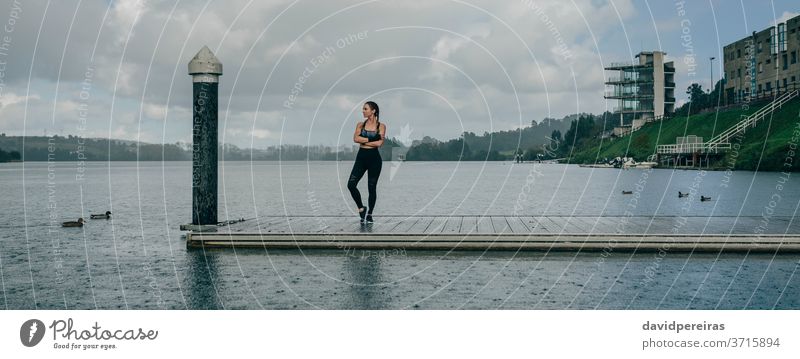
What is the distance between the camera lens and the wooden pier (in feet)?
54.2

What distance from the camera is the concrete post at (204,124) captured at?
18.1 meters

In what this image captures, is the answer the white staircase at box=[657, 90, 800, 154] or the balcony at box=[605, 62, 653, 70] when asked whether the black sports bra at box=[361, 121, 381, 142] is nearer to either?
the white staircase at box=[657, 90, 800, 154]

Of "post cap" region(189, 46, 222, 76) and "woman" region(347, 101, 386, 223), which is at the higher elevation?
"post cap" region(189, 46, 222, 76)

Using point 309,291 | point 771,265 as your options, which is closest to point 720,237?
point 771,265

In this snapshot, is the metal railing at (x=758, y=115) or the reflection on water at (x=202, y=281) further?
the metal railing at (x=758, y=115)

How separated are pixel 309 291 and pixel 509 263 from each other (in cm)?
475

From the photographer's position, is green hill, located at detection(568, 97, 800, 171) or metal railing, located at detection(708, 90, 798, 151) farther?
metal railing, located at detection(708, 90, 798, 151)

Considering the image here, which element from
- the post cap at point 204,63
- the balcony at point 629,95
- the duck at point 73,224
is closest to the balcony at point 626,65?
the balcony at point 629,95

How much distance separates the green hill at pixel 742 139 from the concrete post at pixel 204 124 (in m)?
61.7

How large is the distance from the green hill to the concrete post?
61706mm

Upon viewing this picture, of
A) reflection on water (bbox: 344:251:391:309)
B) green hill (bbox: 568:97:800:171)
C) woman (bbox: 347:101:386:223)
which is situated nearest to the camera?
reflection on water (bbox: 344:251:391:309)

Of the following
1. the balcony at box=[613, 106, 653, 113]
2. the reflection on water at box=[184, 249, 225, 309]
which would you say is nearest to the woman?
the reflection on water at box=[184, 249, 225, 309]

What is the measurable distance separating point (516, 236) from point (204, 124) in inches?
309

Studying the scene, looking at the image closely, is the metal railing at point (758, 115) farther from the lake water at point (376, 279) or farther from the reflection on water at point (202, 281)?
the reflection on water at point (202, 281)
